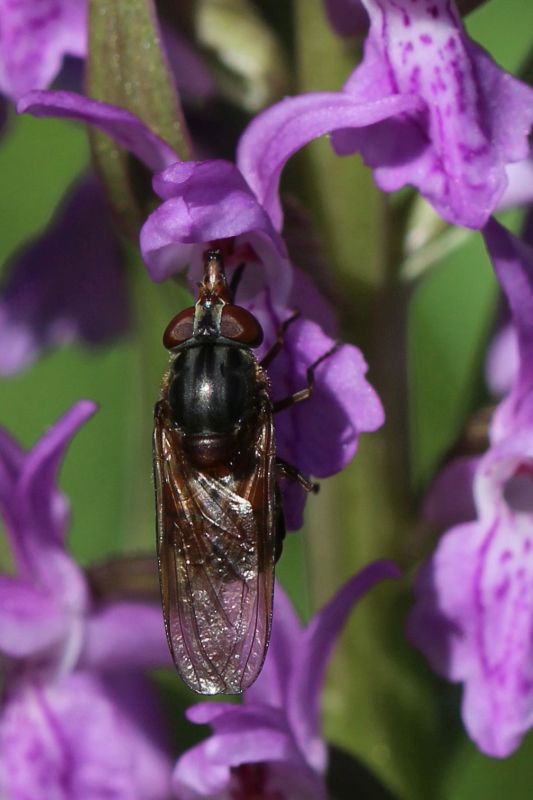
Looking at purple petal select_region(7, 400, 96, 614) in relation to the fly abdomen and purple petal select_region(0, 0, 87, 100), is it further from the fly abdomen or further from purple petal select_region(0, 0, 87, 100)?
purple petal select_region(0, 0, 87, 100)

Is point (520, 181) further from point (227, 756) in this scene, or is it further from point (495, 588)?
point (227, 756)

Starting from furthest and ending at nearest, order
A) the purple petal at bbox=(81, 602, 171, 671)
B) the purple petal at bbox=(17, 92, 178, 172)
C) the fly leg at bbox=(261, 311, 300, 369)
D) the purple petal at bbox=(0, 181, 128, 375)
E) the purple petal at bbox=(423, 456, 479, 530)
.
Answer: the purple petal at bbox=(0, 181, 128, 375) → the purple petal at bbox=(81, 602, 171, 671) → the purple petal at bbox=(423, 456, 479, 530) → the fly leg at bbox=(261, 311, 300, 369) → the purple petal at bbox=(17, 92, 178, 172)

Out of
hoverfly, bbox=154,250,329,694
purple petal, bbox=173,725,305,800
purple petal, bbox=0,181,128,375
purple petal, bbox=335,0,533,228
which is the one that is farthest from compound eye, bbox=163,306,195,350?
purple petal, bbox=0,181,128,375

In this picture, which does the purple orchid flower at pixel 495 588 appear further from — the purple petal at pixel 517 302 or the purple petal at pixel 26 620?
the purple petal at pixel 26 620

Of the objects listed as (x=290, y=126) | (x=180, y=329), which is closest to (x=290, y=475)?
(x=180, y=329)

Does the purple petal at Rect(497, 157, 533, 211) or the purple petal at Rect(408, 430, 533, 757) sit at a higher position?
the purple petal at Rect(497, 157, 533, 211)

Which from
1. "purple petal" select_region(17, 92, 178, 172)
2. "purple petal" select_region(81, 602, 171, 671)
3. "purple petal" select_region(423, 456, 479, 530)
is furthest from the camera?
"purple petal" select_region(81, 602, 171, 671)

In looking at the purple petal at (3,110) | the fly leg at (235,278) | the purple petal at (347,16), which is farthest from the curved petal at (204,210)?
the purple petal at (3,110)

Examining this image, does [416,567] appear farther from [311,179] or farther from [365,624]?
[311,179]
